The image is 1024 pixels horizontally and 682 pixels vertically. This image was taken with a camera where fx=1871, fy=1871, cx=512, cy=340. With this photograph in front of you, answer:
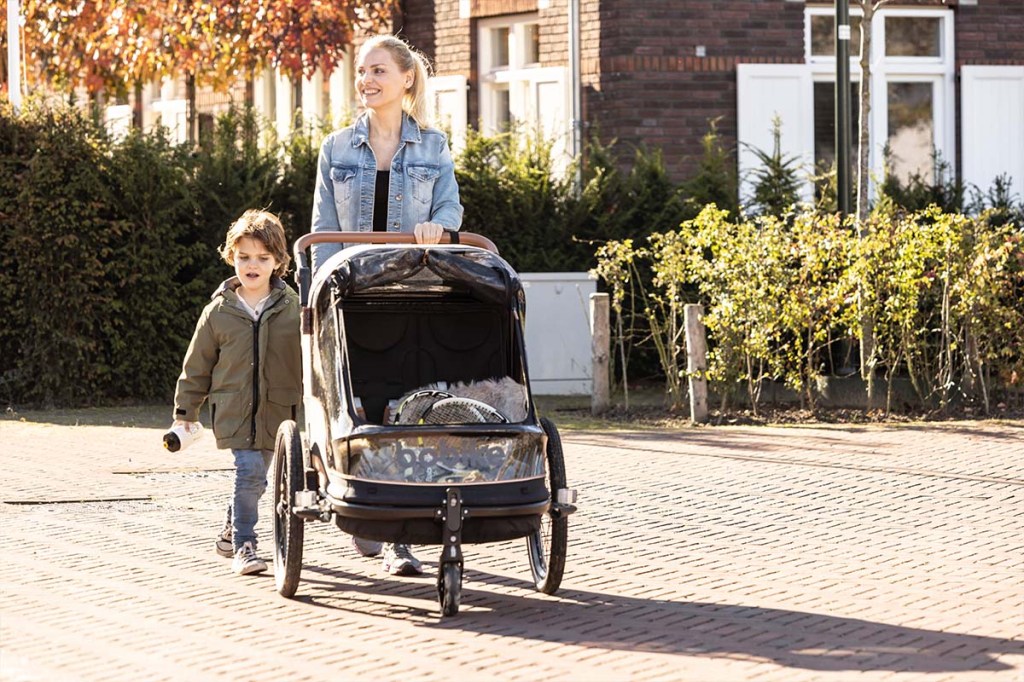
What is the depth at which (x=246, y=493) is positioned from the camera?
25.5ft

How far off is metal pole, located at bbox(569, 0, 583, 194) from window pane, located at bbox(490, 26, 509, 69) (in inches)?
61.6

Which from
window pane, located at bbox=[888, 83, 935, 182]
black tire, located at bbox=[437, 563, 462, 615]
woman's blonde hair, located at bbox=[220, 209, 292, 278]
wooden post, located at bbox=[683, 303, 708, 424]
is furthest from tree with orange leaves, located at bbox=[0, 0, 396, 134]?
black tire, located at bbox=[437, 563, 462, 615]

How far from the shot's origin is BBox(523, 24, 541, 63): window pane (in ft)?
67.1

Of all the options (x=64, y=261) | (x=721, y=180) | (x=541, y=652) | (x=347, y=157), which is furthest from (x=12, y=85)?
(x=541, y=652)

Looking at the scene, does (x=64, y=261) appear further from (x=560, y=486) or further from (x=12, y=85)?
(x=560, y=486)

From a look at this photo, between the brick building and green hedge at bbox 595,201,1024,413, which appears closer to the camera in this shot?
green hedge at bbox 595,201,1024,413

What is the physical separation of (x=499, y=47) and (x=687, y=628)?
15.0 metres

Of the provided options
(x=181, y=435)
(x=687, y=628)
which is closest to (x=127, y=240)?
(x=181, y=435)

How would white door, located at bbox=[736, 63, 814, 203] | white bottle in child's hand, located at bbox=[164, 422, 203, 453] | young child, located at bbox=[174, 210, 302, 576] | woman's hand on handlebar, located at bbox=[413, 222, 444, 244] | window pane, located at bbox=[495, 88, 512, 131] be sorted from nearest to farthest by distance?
woman's hand on handlebar, located at bbox=[413, 222, 444, 244]
white bottle in child's hand, located at bbox=[164, 422, 203, 453]
young child, located at bbox=[174, 210, 302, 576]
white door, located at bbox=[736, 63, 814, 203]
window pane, located at bbox=[495, 88, 512, 131]

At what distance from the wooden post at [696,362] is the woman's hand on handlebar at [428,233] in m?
6.47

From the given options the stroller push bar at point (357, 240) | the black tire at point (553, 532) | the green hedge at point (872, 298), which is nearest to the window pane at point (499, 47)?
the green hedge at point (872, 298)

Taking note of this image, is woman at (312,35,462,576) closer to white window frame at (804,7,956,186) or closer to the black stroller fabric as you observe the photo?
the black stroller fabric

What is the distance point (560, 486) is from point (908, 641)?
56.0 inches

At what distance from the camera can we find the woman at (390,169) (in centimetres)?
775
